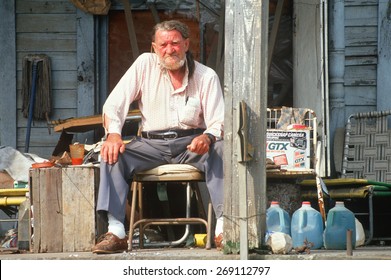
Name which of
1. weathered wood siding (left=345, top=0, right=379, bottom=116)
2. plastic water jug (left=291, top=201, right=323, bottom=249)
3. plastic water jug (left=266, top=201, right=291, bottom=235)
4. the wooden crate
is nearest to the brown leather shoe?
the wooden crate

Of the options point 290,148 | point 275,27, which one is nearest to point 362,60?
point 275,27

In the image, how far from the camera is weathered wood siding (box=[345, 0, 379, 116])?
9.47 metres

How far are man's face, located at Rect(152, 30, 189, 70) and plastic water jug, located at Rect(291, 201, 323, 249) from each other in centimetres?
131

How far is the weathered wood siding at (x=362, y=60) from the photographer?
9.47 m

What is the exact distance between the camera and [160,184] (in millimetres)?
8219

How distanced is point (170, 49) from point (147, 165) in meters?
0.80

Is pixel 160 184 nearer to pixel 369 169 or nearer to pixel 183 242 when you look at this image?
pixel 183 242

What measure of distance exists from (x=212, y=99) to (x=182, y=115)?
24 cm

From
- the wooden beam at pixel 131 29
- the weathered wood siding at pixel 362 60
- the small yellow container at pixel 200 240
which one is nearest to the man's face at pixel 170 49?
the small yellow container at pixel 200 240

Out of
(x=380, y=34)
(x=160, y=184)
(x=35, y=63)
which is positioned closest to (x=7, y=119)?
(x=35, y=63)

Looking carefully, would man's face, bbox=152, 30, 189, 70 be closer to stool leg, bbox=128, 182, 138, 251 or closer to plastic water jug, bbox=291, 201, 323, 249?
stool leg, bbox=128, 182, 138, 251

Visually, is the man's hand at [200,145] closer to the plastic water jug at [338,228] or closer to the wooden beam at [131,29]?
the plastic water jug at [338,228]

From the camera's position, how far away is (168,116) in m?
7.55

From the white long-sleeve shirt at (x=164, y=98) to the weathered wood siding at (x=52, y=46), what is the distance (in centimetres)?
211
